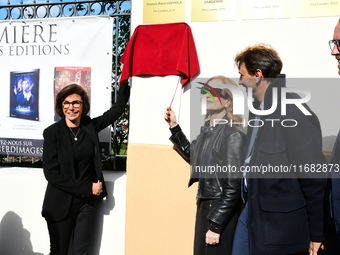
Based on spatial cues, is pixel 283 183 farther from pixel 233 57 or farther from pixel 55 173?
pixel 55 173

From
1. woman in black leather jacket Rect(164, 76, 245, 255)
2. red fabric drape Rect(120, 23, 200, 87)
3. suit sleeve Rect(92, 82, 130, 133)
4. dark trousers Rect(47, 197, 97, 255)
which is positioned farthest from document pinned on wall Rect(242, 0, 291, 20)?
dark trousers Rect(47, 197, 97, 255)

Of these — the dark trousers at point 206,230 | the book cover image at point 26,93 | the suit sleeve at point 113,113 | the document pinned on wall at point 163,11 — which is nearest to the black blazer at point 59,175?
the suit sleeve at point 113,113

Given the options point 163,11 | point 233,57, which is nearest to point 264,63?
point 233,57

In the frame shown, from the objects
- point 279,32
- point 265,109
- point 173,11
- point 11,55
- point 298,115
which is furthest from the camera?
point 11,55

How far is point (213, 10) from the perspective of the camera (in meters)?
3.27

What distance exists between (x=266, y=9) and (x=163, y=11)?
91 cm

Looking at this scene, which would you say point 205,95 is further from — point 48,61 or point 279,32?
point 48,61

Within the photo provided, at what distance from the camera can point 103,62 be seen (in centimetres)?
372

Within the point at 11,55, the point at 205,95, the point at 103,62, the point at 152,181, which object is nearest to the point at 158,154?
the point at 152,181

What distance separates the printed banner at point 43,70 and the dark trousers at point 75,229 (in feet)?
2.40

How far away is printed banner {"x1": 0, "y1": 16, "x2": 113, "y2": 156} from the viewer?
12.3ft

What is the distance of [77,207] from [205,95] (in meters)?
1.45

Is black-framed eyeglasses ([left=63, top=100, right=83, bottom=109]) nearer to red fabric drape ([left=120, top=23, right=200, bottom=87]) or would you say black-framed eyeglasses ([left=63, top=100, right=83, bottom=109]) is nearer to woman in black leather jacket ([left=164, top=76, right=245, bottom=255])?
red fabric drape ([left=120, top=23, right=200, bottom=87])

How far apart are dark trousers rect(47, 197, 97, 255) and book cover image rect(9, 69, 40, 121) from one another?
124 centimetres
